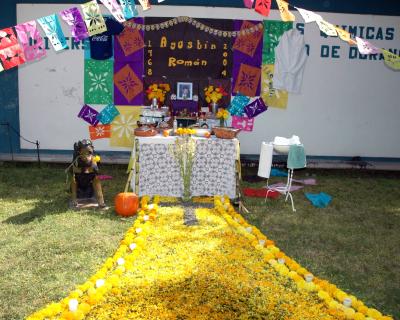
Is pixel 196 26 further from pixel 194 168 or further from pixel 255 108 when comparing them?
Answer: pixel 194 168

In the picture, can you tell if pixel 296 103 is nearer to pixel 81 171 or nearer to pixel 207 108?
pixel 207 108

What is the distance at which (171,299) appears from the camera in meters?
4.68

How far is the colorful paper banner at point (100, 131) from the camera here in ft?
36.9

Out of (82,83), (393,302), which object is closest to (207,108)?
(82,83)

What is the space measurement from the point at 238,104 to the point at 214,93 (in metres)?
1.10

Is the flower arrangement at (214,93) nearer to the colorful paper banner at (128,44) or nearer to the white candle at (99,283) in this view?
the colorful paper banner at (128,44)

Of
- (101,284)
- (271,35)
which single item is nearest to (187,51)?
(271,35)

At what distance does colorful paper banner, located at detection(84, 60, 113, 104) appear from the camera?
36.2ft

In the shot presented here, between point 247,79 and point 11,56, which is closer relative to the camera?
point 11,56

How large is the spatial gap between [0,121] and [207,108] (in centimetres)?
496

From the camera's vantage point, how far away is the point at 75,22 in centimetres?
667

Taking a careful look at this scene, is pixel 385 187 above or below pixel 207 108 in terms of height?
below

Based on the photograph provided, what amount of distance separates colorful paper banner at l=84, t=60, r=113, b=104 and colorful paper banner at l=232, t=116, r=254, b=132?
2.98 metres

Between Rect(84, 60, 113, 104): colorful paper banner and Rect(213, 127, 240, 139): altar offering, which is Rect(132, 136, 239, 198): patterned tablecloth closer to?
Rect(213, 127, 240, 139): altar offering
